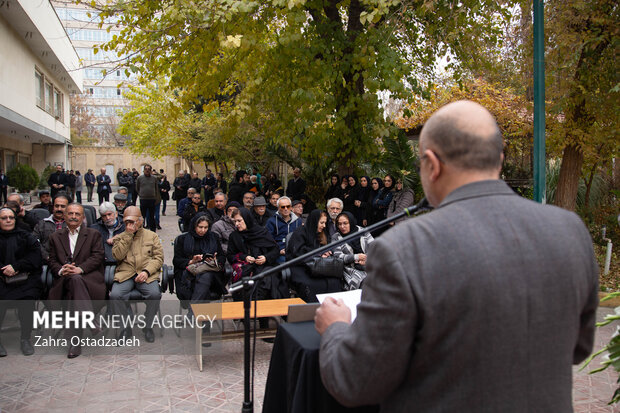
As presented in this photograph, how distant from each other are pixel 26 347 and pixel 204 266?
2173 millimetres

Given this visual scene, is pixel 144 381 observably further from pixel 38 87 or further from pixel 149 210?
pixel 38 87

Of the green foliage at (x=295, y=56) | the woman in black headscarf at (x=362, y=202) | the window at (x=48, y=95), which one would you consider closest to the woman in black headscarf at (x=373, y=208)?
the woman in black headscarf at (x=362, y=202)

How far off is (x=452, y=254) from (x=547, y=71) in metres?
9.52

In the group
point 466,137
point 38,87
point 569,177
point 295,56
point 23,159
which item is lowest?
point 466,137

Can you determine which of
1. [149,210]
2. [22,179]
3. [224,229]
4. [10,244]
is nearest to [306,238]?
[224,229]

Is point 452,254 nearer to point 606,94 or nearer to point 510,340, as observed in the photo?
point 510,340

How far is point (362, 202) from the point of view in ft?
39.7

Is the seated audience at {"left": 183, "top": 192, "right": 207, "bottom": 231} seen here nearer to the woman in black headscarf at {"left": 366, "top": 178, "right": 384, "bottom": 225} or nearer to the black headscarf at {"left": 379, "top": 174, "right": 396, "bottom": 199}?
the woman in black headscarf at {"left": 366, "top": 178, "right": 384, "bottom": 225}

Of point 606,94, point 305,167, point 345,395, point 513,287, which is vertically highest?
point 606,94

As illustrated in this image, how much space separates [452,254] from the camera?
1386mm

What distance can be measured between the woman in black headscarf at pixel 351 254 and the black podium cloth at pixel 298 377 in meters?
4.25

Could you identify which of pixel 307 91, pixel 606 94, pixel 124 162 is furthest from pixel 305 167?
pixel 124 162

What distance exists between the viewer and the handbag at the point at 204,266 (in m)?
6.41

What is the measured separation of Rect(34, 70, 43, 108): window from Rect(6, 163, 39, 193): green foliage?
3.12 metres
